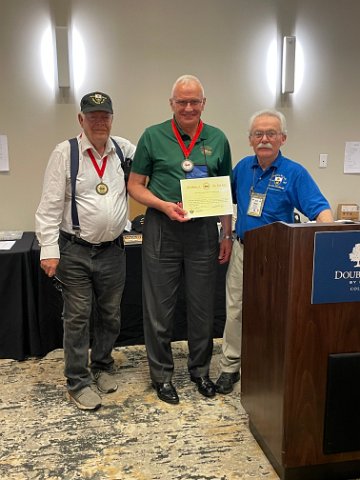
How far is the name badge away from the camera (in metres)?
2.14

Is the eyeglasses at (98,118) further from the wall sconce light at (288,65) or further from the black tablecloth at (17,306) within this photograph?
the wall sconce light at (288,65)

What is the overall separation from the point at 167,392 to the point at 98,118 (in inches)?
57.8

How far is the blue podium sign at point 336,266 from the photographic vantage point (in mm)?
1463

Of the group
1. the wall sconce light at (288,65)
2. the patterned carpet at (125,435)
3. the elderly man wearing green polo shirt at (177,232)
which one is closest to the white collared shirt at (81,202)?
the elderly man wearing green polo shirt at (177,232)

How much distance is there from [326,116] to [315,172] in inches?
19.4

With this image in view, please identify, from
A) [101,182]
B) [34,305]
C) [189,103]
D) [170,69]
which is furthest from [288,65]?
[34,305]

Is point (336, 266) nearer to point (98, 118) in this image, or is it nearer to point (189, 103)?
point (189, 103)

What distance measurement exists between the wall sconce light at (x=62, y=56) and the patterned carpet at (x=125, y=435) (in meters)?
2.13

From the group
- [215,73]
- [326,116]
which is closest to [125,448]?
[215,73]

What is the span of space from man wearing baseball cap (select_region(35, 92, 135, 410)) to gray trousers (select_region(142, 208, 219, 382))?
195mm

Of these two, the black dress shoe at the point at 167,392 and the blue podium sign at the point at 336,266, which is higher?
the blue podium sign at the point at 336,266

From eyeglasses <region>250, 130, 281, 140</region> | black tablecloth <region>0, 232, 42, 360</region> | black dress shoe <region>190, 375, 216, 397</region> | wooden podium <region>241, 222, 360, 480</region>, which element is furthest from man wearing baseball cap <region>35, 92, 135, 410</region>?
wooden podium <region>241, 222, 360, 480</region>

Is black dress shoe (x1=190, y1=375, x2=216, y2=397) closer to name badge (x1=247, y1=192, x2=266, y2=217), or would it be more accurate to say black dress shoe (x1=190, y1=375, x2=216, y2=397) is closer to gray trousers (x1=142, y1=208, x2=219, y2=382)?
gray trousers (x1=142, y1=208, x2=219, y2=382)

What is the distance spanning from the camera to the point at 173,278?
2330 mm
